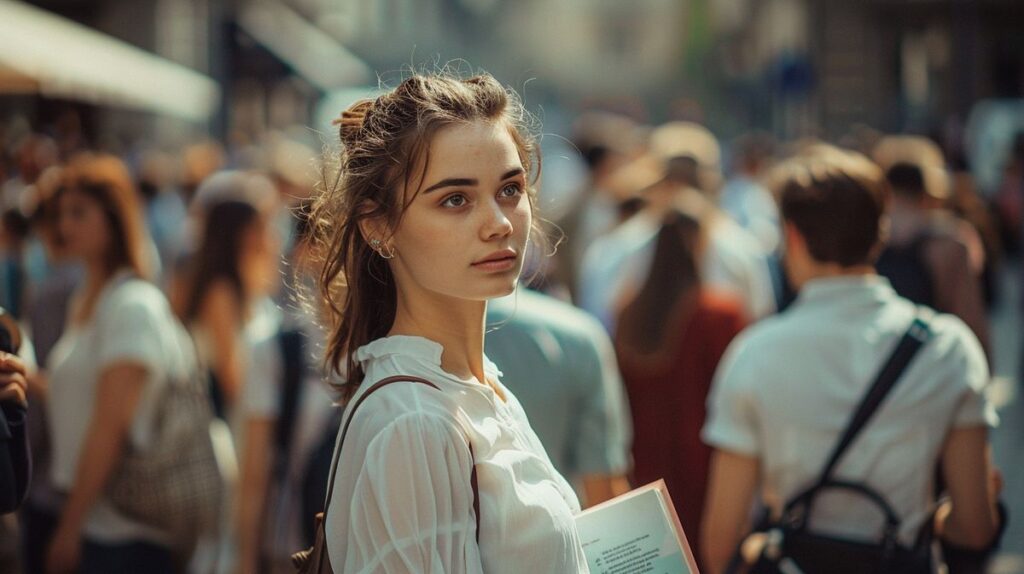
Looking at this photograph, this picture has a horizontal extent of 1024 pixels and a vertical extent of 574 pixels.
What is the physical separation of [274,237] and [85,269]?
1300mm

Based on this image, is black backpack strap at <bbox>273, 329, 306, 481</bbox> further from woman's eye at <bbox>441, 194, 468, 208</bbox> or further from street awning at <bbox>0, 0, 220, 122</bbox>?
street awning at <bbox>0, 0, 220, 122</bbox>

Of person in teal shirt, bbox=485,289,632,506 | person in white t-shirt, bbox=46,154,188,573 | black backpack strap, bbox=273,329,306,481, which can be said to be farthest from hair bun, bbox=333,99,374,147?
person in white t-shirt, bbox=46,154,188,573

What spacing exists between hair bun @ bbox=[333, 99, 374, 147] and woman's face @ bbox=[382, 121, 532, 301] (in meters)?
0.17

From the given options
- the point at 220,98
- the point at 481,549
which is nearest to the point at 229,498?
the point at 481,549

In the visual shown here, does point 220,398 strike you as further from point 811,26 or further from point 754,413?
point 811,26

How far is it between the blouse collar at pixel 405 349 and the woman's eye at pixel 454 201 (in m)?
0.22

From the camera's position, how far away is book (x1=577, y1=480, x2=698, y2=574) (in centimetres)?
233

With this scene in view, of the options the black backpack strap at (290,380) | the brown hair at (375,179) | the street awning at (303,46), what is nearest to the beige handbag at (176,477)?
the black backpack strap at (290,380)

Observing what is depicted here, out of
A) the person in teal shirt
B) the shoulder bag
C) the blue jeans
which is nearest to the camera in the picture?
the shoulder bag

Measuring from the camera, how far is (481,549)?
2111 millimetres

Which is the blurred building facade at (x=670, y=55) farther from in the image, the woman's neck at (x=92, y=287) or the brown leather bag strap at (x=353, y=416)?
the brown leather bag strap at (x=353, y=416)

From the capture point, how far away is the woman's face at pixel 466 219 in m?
2.22

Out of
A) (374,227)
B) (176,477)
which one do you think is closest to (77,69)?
(176,477)

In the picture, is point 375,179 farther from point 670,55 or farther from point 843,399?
point 670,55
